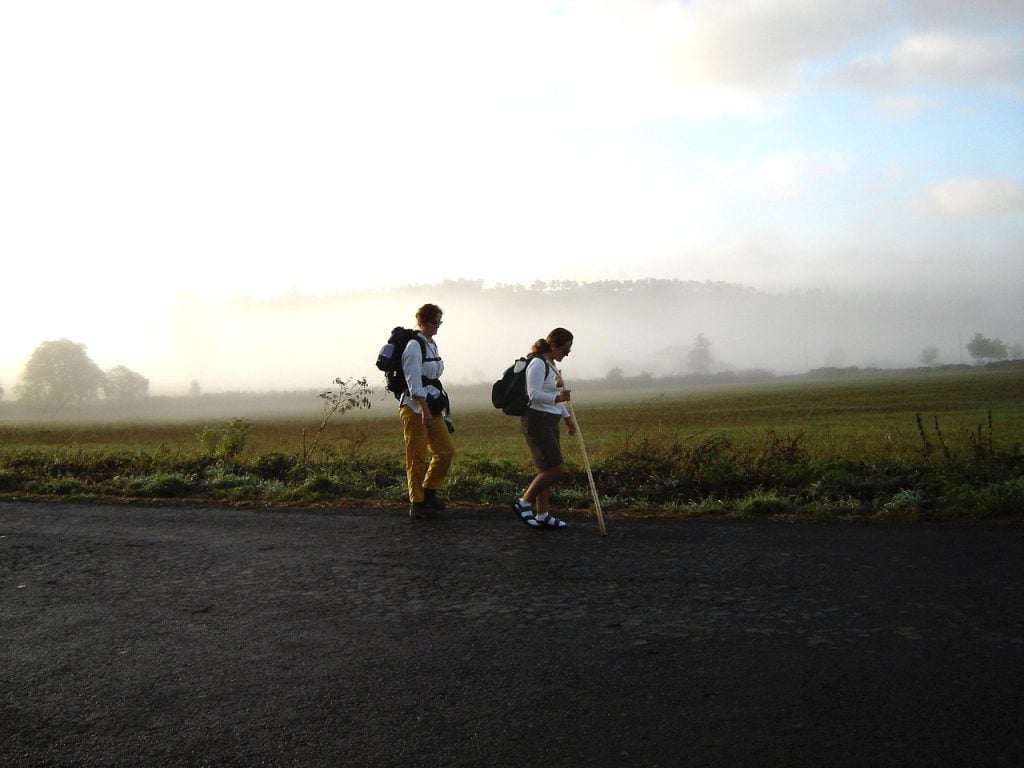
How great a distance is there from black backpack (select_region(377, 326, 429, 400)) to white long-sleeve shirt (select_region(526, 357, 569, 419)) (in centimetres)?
125

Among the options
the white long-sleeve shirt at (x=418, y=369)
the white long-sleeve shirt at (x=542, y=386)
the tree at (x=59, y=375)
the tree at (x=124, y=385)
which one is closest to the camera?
the white long-sleeve shirt at (x=542, y=386)

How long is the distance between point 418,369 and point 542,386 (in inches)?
52.2

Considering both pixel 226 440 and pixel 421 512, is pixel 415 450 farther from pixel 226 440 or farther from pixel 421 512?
pixel 226 440

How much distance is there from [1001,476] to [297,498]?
321 inches

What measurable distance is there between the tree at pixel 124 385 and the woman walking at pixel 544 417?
152 metres

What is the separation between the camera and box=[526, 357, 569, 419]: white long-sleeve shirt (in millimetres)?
8320

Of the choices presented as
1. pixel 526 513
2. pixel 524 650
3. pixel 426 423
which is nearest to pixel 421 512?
pixel 426 423

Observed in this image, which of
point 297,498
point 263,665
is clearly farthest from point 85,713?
point 297,498

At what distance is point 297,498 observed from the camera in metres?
10.7

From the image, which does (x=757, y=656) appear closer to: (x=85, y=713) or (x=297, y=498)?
(x=85, y=713)

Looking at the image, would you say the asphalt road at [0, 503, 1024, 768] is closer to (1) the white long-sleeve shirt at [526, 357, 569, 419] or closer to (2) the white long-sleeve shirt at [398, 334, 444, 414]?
(1) the white long-sleeve shirt at [526, 357, 569, 419]

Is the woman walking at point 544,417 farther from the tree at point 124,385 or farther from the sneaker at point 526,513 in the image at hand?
the tree at point 124,385

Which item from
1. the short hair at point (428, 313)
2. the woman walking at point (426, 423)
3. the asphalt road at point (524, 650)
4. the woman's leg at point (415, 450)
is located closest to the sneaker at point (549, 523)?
the asphalt road at point (524, 650)

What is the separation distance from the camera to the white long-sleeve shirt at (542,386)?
832 centimetres
